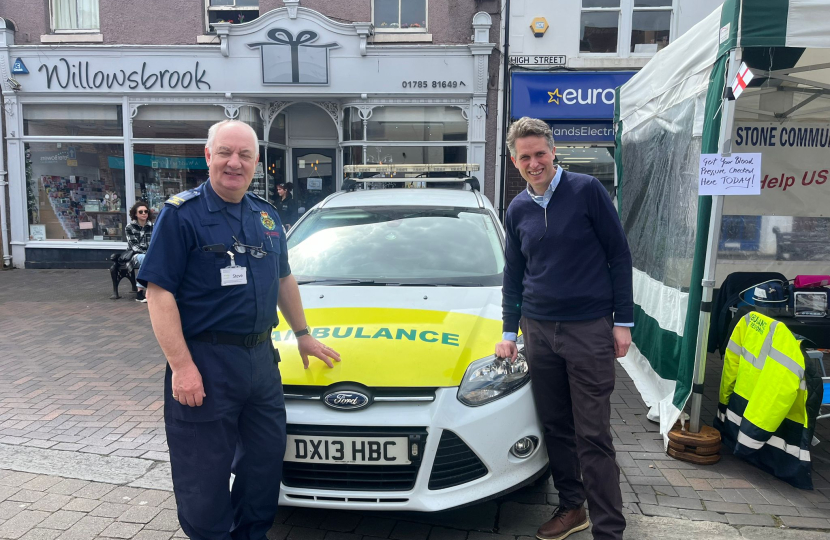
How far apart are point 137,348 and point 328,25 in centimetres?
723

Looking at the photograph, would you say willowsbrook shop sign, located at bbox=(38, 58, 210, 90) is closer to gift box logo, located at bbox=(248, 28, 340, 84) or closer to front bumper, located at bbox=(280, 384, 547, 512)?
gift box logo, located at bbox=(248, 28, 340, 84)

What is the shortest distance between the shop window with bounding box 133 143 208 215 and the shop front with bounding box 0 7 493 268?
0.02 meters

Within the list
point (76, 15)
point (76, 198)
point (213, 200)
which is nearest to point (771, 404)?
point (213, 200)

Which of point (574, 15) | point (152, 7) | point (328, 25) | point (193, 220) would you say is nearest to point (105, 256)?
point (152, 7)

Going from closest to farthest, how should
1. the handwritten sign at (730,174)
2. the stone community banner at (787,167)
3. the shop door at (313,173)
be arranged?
the handwritten sign at (730,174) < the stone community banner at (787,167) < the shop door at (313,173)

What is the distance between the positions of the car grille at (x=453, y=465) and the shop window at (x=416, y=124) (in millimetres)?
9426

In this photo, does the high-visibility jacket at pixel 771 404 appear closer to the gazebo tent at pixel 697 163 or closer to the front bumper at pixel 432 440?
the gazebo tent at pixel 697 163

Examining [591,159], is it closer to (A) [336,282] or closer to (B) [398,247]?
(B) [398,247]

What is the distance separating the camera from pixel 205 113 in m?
11.7

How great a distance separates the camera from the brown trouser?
2.69 meters

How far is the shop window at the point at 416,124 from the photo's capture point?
11.5 m

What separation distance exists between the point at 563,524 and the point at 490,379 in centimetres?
81

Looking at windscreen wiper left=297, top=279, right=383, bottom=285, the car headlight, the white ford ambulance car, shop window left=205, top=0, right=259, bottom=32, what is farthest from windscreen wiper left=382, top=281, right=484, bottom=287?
shop window left=205, top=0, right=259, bottom=32

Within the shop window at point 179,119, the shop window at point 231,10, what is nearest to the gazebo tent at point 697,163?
the shop window at point 179,119
